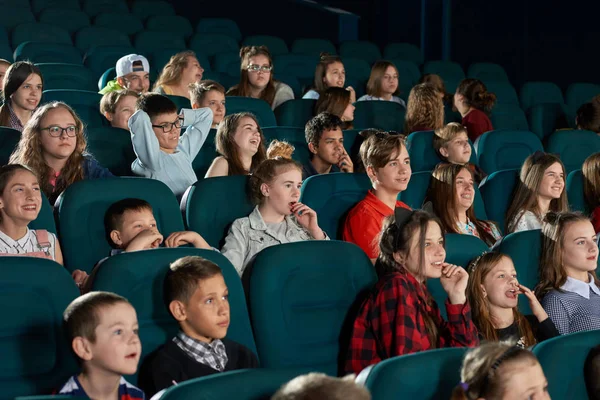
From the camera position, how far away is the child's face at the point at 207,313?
6.73 feet

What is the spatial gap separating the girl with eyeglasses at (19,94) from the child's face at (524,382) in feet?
8.00

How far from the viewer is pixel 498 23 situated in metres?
7.58

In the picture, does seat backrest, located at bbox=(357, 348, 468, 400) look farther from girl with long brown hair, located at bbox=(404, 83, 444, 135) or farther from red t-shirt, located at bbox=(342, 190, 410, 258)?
girl with long brown hair, located at bbox=(404, 83, 444, 135)

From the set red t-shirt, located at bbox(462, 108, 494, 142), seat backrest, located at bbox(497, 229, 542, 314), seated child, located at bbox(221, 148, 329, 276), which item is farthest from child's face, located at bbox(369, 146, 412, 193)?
red t-shirt, located at bbox(462, 108, 494, 142)

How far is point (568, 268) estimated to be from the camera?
9.21 feet

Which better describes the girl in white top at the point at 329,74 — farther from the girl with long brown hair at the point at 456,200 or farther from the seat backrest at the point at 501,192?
the girl with long brown hair at the point at 456,200

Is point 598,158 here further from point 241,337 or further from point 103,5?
point 103,5

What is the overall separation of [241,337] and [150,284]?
0.83 feet

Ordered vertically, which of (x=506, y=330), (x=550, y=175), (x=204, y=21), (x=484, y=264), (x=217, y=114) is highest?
(x=204, y=21)

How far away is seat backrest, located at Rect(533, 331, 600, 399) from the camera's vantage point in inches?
74.1

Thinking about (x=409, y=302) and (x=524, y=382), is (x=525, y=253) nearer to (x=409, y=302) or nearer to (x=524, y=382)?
(x=409, y=302)

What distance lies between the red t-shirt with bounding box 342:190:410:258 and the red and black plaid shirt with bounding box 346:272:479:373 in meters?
0.62

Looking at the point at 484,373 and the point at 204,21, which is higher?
the point at 204,21

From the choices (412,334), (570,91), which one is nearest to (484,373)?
(412,334)
